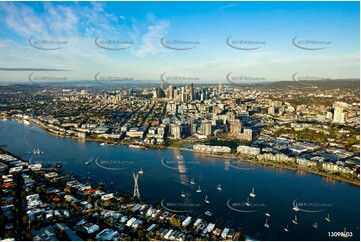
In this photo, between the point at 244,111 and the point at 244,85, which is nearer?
the point at 244,111

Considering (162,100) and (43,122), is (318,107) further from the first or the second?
(43,122)

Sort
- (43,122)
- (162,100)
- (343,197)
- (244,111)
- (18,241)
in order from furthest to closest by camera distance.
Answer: (162,100) → (244,111) → (43,122) → (343,197) → (18,241)

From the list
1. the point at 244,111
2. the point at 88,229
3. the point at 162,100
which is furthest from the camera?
the point at 162,100

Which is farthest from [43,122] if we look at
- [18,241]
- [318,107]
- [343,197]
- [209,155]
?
[318,107]
